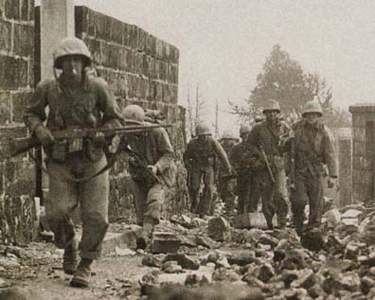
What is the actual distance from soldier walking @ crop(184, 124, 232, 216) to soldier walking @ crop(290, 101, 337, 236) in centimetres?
413

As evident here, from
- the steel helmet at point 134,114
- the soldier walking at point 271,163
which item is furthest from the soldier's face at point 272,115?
the steel helmet at point 134,114

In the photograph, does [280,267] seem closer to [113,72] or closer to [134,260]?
[134,260]

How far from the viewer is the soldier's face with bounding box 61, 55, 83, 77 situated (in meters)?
7.34

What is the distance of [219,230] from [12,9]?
14.1ft

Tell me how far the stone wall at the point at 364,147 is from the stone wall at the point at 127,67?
13.7 ft

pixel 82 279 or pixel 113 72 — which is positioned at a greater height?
pixel 113 72

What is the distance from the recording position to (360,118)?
18.6 meters

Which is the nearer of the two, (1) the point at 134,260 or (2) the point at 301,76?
(1) the point at 134,260

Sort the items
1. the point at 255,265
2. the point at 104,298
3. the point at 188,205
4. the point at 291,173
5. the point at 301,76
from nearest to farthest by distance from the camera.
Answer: the point at 104,298, the point at 255,265, the point at 291,173, the point at 188,205, the point at 301,76

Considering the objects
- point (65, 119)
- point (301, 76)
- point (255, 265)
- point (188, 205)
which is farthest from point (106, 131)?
point (301, 76)

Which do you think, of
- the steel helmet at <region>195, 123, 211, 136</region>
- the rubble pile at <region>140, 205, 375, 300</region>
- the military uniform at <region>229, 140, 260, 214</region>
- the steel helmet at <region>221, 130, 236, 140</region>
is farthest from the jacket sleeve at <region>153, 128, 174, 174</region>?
the steel helmet at <region>221, 130, 236, 140</region>

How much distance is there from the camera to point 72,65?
7340 mm

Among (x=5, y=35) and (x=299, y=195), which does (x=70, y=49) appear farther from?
(x=299, y=195)

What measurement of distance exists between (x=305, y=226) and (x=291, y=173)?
0.75 meters
